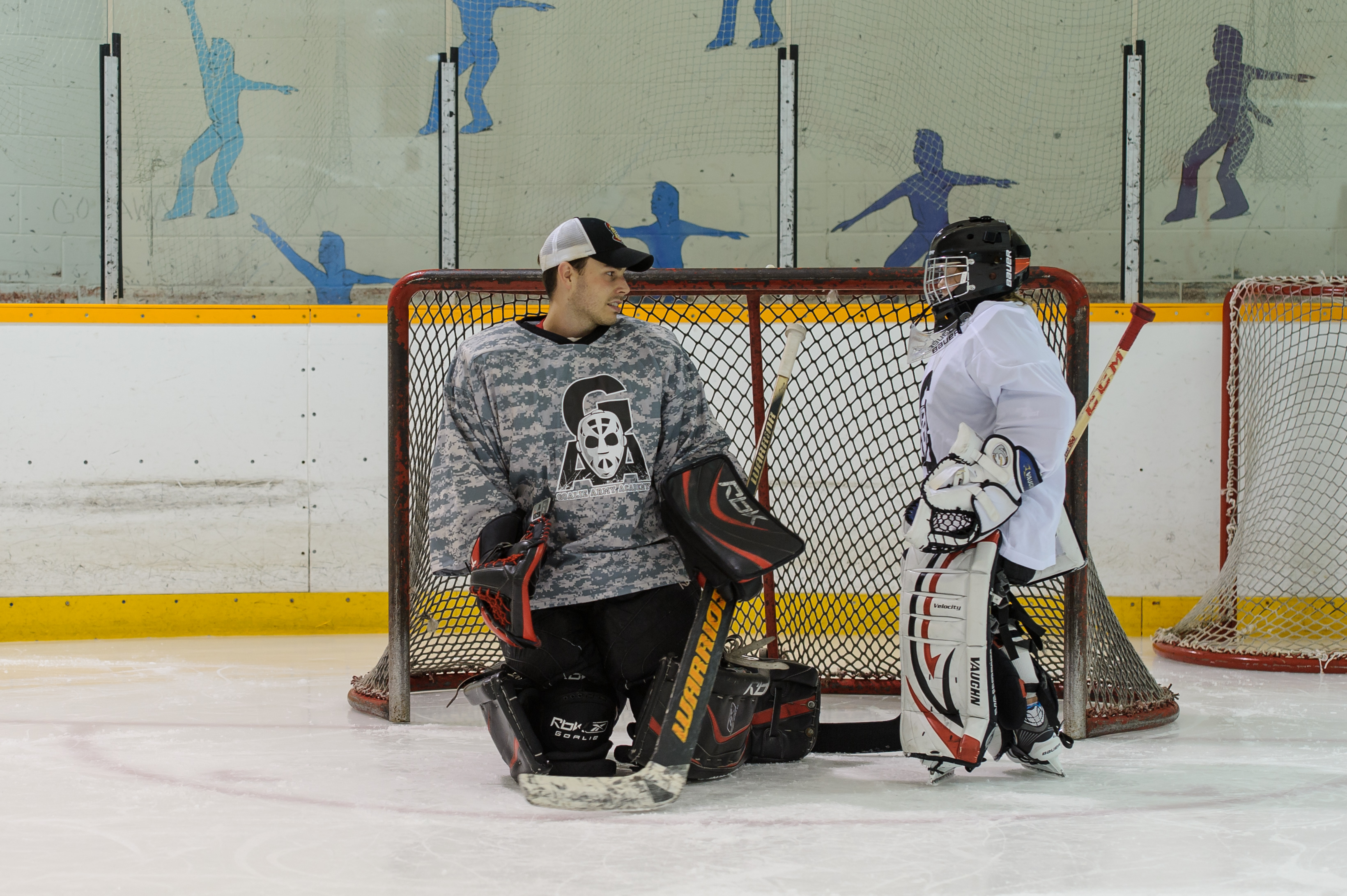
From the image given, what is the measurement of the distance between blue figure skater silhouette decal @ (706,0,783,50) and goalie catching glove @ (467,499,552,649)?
313 cm

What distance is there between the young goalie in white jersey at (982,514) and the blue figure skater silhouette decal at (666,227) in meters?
2.58

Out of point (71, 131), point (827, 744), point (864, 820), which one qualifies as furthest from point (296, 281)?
point (864, 820)

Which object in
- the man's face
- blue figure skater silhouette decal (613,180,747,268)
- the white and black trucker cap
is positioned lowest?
the man's face

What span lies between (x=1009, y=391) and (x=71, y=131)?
12.8 feet

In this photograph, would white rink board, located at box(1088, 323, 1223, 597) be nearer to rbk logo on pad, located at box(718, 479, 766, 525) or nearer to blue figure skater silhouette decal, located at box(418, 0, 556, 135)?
rbk logo on pad, located at box(718, 479, 766, 525)

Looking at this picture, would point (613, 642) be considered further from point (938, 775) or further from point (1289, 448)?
point (1289, 448)

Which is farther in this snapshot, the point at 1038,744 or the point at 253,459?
the point at 253,459

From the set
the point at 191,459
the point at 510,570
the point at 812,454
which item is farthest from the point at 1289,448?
the point at 191,459

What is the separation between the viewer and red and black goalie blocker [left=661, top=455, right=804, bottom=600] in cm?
204

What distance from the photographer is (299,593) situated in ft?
13.2

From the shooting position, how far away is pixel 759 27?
4.74 meters

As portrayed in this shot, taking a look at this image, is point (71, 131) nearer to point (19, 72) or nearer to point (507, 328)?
point (19, 72)

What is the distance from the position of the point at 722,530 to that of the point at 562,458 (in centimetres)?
33

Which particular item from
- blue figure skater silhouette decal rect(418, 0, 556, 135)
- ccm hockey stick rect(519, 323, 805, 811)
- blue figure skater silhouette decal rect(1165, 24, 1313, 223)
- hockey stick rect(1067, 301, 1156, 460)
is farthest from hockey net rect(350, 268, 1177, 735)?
blue figure skater silhouette decal rect(1165, 24, 1313, 223)
